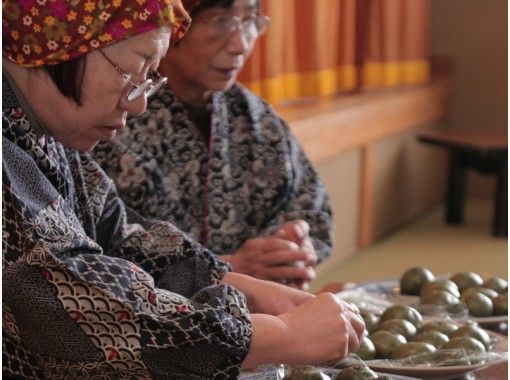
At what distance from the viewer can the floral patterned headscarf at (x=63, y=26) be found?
4.20ft

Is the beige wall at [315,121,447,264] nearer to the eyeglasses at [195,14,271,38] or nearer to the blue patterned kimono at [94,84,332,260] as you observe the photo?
the blue patterned kimono at [94,84,332,260]

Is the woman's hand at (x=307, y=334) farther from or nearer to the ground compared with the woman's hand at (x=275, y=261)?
farther from the ground

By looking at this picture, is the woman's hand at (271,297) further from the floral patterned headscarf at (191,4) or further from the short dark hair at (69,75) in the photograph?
the floral patterned headscarf at (191,4)

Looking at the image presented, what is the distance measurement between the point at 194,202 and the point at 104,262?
0.96 meters

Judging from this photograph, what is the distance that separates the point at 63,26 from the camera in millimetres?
1283

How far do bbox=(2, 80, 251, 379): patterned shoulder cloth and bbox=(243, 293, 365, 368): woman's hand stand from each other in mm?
25

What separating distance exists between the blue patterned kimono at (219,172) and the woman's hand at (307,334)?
80 cm

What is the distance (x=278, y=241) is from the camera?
2035 millimetres

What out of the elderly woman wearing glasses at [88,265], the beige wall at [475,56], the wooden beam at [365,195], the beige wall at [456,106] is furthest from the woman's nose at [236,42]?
the beige wall at [475,56]

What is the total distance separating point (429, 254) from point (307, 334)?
10.9 feet

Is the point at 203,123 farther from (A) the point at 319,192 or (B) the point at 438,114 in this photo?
(B) the point at 438,114

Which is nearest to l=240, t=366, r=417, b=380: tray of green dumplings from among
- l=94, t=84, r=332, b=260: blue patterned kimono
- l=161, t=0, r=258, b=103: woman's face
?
l=94, t=84, r=332, b=260: blue patterned kimono

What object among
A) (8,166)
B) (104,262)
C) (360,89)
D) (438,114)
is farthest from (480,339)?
(438,114)

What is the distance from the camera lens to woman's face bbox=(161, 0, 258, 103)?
6.95 feet
